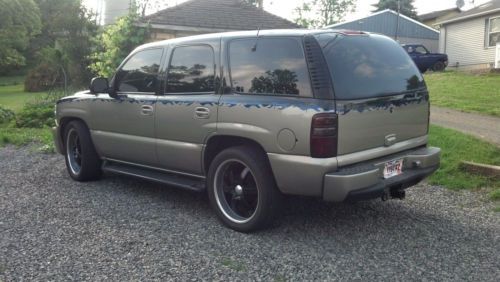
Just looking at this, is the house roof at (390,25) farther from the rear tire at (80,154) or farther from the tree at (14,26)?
the rear tire at (80,154)

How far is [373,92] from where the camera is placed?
14.7ft

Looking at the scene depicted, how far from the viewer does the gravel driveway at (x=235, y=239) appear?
154 inches

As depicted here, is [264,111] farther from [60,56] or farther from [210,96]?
[60,56]

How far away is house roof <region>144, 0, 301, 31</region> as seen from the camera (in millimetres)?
16859

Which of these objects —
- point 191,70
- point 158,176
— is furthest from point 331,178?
point 158,176

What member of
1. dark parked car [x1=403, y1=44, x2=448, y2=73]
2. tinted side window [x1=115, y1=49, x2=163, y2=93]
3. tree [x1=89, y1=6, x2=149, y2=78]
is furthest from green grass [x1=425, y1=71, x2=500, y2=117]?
tree [x1=89, y1=6, x2=149, y2=78]

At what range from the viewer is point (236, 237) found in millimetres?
4672

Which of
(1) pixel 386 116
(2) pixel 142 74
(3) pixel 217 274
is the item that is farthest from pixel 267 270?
(2) pixel 142 74

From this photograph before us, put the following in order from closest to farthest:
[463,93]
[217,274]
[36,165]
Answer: [217,274], [36,165], [463,93]

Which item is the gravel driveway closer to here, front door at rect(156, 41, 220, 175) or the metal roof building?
front door at rect(156, 41, 220, 175)

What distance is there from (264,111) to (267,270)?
1331 mm

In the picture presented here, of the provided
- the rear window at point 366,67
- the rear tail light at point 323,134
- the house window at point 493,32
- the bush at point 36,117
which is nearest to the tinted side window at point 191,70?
the rear window at point 366,67

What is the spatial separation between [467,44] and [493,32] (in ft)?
6.64

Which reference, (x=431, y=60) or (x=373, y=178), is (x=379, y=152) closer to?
Result: (x=373, y=178)
